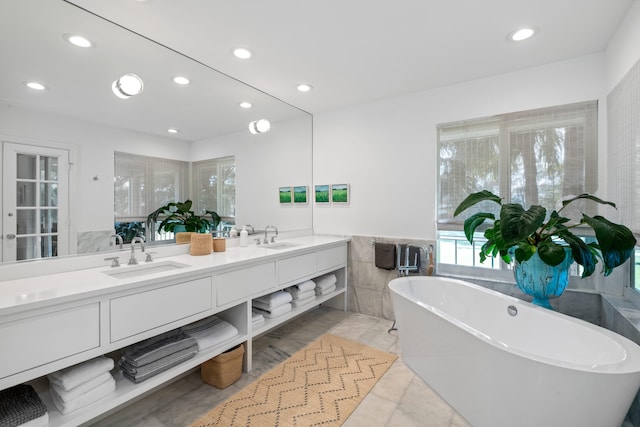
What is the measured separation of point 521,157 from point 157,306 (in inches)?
119

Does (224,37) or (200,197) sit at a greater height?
(224,37)

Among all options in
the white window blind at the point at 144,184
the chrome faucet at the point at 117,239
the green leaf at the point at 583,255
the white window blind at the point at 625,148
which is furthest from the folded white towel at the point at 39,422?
the white window blind at the point at 625,148

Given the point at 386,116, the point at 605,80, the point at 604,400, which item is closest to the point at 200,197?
the point at 386,116

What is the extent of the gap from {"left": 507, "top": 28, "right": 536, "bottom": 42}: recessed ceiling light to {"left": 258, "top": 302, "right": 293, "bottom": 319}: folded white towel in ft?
9.09

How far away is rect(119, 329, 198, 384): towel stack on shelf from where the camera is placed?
172cm

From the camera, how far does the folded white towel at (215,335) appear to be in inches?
80.9

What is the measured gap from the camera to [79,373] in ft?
4.87

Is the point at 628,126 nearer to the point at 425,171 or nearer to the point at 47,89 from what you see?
the point at 425,171

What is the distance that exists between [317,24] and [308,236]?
95.5 inches

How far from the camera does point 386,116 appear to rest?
3.38 metres

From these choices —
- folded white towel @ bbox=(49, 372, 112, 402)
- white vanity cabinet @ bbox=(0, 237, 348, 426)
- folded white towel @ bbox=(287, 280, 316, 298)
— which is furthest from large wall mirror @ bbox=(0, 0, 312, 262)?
folded white towel @ bbox=(287, 280, 316, 298)

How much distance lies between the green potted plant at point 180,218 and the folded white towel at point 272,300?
812 mm

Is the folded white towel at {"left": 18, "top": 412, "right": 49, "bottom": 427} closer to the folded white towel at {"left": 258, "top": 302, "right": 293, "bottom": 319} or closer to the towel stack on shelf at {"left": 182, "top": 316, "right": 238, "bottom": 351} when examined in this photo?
the towel stack on shelf at {"left": 182, "top": 316, "right": 238, "bottom": 351}

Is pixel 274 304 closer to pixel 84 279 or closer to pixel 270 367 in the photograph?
pixel 270 367
